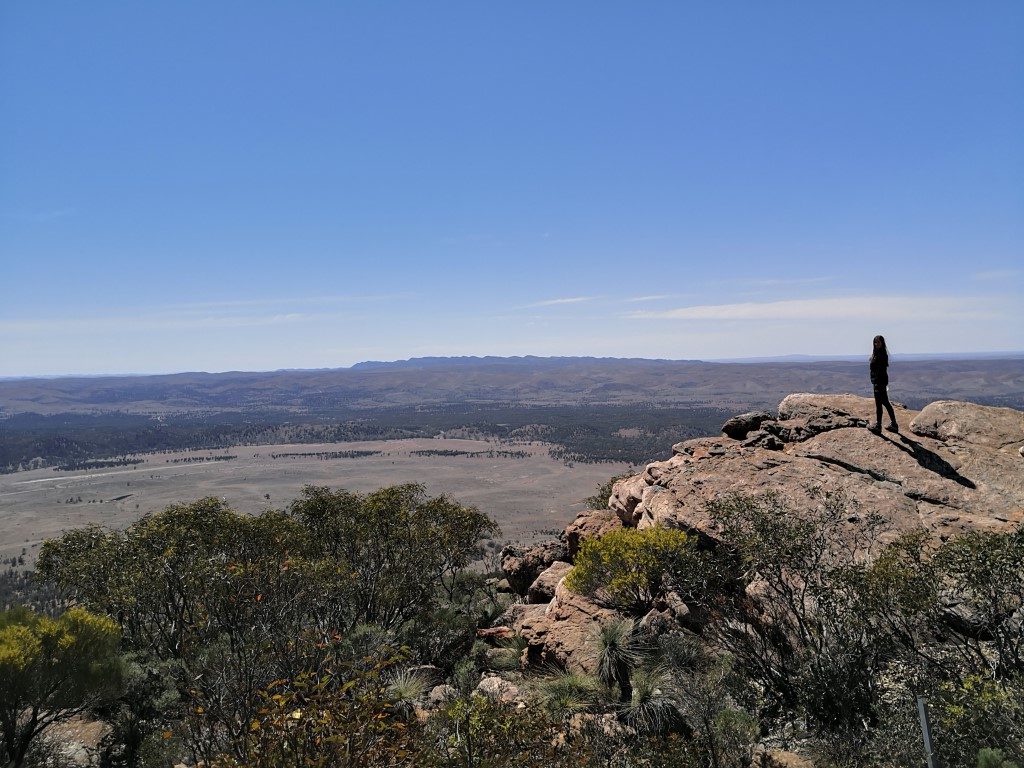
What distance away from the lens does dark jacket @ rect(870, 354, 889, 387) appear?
15.0 metres

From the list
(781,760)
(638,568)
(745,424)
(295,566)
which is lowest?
(781,760)

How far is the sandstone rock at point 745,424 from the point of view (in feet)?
65.5

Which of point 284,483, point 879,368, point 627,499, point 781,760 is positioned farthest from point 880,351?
point 284,483

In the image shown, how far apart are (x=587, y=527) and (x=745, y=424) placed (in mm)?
6926

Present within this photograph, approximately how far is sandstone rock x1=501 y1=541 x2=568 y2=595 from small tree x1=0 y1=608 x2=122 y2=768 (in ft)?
41.3

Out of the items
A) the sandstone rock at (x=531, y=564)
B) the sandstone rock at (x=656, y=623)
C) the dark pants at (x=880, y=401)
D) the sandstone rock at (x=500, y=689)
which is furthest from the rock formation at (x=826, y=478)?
the sandstone rock at (x=500, y=689)

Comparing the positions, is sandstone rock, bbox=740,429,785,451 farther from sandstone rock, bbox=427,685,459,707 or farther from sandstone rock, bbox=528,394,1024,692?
sandstone rock, bbox=427,685,459,707

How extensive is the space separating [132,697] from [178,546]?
4199 mm

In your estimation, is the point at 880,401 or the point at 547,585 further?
the point at 547,585

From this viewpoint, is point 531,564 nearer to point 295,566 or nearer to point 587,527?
point 587,527

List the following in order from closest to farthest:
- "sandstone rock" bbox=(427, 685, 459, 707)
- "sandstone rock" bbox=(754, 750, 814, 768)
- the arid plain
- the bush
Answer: "sandstone rock" bbox=(754, 750, 814, 768) → "sandstone rock" bbox=(427, 685, 459, 707) → the bush → the arid plain

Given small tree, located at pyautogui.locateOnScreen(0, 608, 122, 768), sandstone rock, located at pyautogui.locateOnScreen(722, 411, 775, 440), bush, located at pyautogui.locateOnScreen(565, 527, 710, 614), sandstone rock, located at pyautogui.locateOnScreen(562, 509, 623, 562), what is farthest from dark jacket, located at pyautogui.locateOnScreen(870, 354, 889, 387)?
small tree, located at pyautogui.locateOnScreen(0, 608, 122, 768)

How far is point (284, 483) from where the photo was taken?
112 m

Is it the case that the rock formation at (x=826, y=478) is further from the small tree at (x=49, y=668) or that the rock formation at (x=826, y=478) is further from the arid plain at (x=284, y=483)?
the arid plain at (x=284, y=483)
